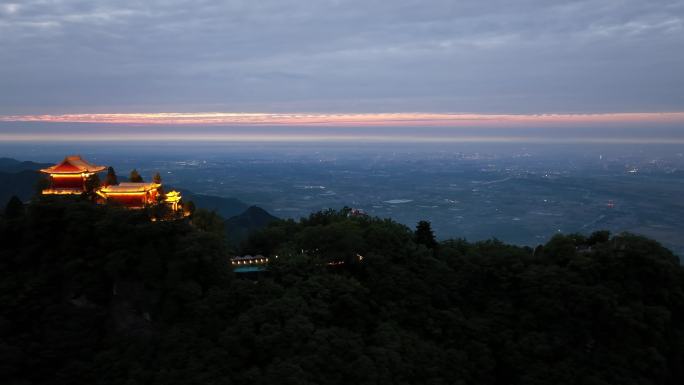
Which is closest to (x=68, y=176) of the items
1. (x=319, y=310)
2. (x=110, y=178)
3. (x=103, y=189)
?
(x=110, y=178)

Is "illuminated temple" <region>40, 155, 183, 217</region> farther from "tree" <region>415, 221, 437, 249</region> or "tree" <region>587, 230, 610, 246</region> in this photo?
"tree" <region>587, 230, 610, 246</region>

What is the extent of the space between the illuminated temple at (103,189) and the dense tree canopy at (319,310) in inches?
86.7

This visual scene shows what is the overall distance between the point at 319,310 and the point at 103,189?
13.0 meters

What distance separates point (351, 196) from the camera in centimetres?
9775

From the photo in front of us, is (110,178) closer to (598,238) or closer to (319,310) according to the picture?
(319,310)

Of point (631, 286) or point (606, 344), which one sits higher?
point (631, 286)

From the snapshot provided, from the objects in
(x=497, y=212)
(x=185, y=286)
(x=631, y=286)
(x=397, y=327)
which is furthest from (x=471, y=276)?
(x=497, y=212)

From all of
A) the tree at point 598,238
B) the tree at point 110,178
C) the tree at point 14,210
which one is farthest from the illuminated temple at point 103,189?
the tree at point 598,238

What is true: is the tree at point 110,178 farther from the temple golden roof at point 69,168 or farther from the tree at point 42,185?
the tree at point 42,185

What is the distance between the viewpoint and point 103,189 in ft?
77.3

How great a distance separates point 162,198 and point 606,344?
21.7m

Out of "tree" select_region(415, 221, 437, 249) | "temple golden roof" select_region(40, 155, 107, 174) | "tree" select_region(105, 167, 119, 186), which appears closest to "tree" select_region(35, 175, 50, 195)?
"temple golden roof" select_region(40, 155, 107, 174)

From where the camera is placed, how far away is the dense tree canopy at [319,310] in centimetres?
1716

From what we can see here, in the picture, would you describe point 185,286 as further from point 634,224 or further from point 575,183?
point 575,183
